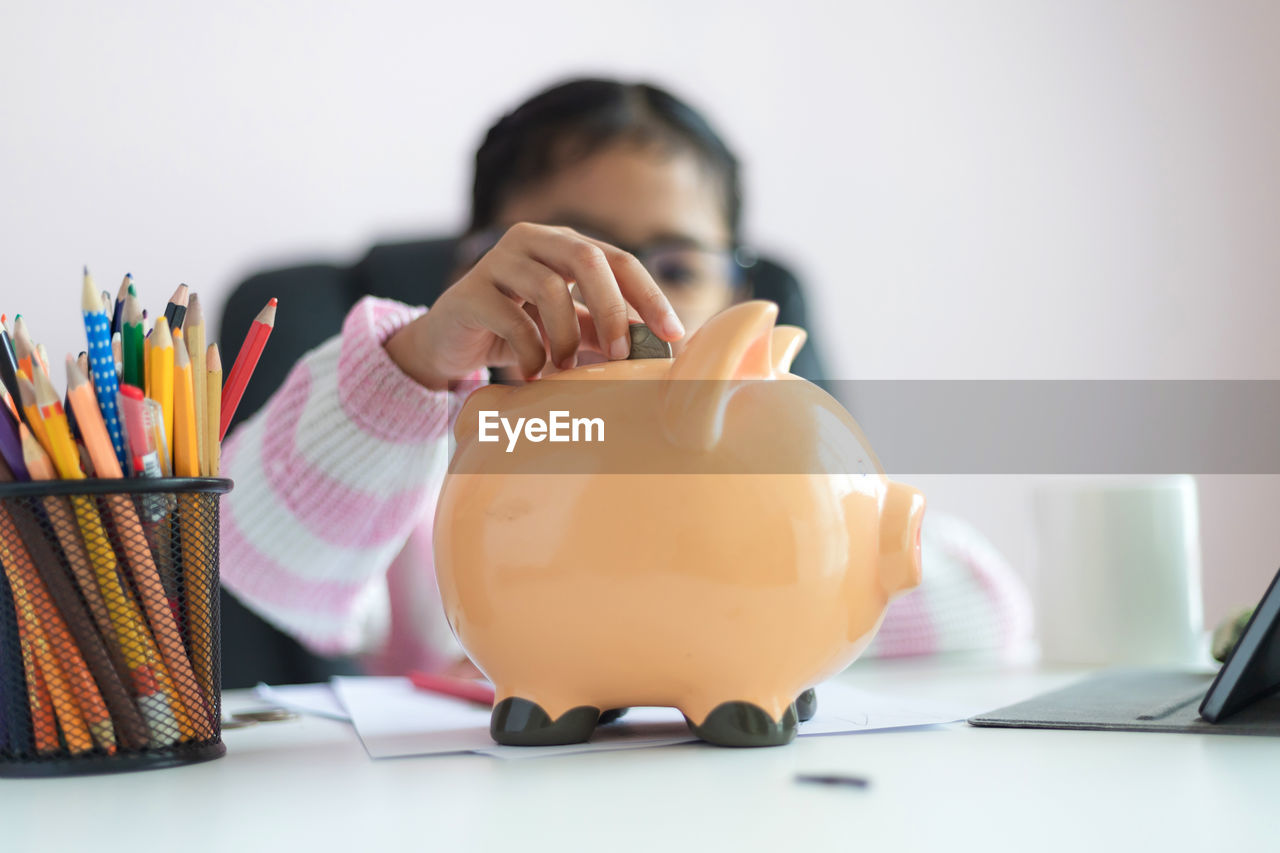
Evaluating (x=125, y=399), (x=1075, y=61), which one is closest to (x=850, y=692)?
(x=125, y=399)

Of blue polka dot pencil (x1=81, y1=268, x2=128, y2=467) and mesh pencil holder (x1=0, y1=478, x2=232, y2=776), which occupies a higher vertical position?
blue polka dot pencil (x1=81, y1=268, x2=128, y2=467)

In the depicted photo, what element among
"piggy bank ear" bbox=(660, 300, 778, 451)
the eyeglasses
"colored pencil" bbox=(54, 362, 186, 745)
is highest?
the eyeglasses

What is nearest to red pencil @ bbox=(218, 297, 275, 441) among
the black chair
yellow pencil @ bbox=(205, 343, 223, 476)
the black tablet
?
yellow pencil @ bbox=(205, 343, 223, 476)

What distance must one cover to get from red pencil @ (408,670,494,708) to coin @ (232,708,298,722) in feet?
0.26

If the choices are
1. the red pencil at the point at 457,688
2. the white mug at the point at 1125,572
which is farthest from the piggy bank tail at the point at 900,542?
the white mug at the point at 1125,572

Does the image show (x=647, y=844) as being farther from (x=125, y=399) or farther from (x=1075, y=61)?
(x=1075, y=61)

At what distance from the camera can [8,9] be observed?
45.3 inches

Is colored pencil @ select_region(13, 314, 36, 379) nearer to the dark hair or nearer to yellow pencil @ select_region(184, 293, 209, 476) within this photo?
yellow pencil @ select_region(184, 293, 209, 476)

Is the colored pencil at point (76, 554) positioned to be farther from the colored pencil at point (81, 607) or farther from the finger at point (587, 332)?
the finger at point (587, 332)

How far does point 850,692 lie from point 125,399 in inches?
14.8

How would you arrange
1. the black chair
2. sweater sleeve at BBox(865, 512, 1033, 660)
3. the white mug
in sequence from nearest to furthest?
1. the white mug
2. sweater sleeve at BBox(865, 512, 1033, 660)
3. the black chair

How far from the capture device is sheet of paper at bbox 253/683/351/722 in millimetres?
503

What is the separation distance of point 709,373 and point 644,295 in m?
0.09

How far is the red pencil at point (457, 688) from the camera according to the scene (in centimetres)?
52
